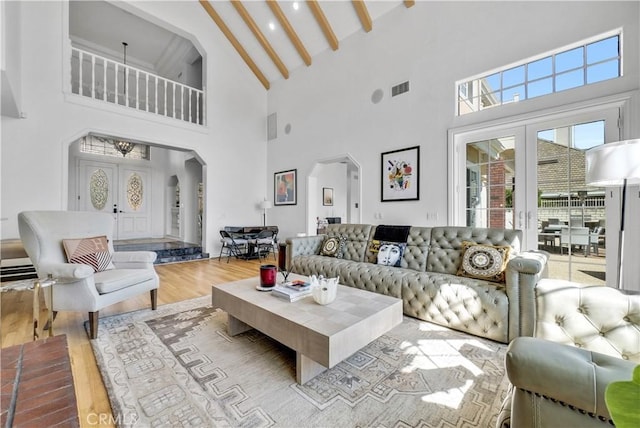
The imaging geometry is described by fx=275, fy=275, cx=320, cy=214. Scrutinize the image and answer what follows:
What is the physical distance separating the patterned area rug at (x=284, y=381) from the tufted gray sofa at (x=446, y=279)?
194mm

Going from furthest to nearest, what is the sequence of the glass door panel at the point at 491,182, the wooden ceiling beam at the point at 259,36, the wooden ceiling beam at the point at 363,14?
the wooden ceiling beam at the point at 259,36 < the wooden ceiling beam at the point at 363,14 < the glass door panel at the point at 491,182

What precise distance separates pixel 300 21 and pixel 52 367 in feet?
21.6

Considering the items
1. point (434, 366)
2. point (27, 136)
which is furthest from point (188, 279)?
point (434, 366)

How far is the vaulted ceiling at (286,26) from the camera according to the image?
5176 mm

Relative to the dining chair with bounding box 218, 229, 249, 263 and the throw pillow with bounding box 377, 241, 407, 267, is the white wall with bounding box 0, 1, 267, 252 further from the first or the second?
the throw pillow with bounding box 377, 241, 407, 267

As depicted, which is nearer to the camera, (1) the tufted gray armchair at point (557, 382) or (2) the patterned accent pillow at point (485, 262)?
(1) the tufted gray armchair at point (557, 382)

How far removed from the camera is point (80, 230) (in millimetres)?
2986

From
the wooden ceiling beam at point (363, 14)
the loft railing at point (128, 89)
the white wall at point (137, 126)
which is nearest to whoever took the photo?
the white wall at point (137, 126)

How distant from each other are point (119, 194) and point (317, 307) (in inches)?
331

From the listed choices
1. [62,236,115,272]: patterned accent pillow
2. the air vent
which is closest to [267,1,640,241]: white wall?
the air vent

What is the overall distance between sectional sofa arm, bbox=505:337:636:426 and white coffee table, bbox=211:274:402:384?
0.88 metres

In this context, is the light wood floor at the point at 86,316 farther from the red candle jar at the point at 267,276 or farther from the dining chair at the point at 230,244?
the red candle jar at the point at 267,276

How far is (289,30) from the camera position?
5.91 m

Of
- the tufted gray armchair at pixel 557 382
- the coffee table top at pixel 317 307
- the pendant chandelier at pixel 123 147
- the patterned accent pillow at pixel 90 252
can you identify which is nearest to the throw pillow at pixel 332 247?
the coffee table top at pixel 317 307
